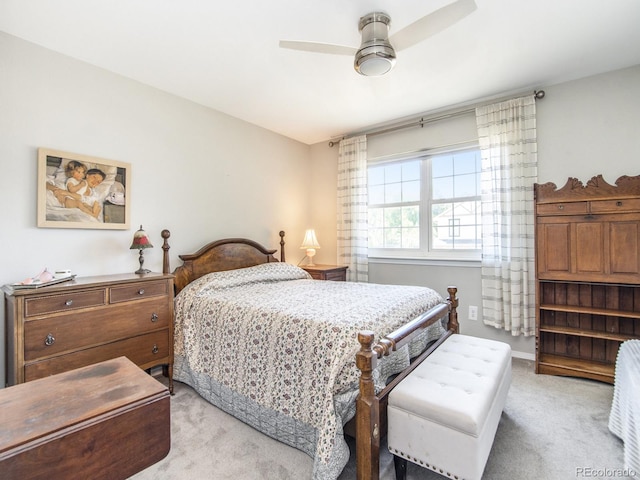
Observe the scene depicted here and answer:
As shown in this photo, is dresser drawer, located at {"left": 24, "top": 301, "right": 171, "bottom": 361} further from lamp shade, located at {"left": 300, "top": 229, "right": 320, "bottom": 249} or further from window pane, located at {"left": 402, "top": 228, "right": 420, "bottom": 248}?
window pane, located at {"left": 402, "top": 228, "right": 420, "bottom": 248}

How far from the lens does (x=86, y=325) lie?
2.01 m

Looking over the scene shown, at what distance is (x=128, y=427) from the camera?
81 cm

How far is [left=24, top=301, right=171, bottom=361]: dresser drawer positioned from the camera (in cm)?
183

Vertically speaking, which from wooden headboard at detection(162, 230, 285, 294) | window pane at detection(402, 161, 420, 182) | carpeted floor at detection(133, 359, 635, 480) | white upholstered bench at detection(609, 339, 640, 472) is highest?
window pane at detection(402, 161, 420, 182)

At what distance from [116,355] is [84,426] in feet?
5.54

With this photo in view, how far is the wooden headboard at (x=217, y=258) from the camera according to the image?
2939mm

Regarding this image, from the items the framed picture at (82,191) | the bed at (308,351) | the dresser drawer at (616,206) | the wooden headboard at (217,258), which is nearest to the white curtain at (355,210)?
the wooden headboard at (217,258)

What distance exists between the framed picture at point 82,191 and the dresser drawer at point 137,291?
675 mm

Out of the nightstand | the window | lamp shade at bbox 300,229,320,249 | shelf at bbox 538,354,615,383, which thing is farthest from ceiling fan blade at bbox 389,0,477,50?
shelf at bbox 538,354,615,383

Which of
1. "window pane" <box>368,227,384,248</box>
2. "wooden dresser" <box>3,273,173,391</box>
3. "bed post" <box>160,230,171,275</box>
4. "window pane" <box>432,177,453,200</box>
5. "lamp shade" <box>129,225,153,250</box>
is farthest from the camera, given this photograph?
"window pane" <box>368,227,384,248</box>

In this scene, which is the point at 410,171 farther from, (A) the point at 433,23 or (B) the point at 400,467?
(B) the point at 400,467

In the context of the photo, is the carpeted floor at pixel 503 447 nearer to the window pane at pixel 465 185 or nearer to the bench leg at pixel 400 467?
the bench leg at pixel 400 467

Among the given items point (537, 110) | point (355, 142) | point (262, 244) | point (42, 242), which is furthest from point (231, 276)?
point (537, 110)

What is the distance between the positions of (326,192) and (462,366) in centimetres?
316
